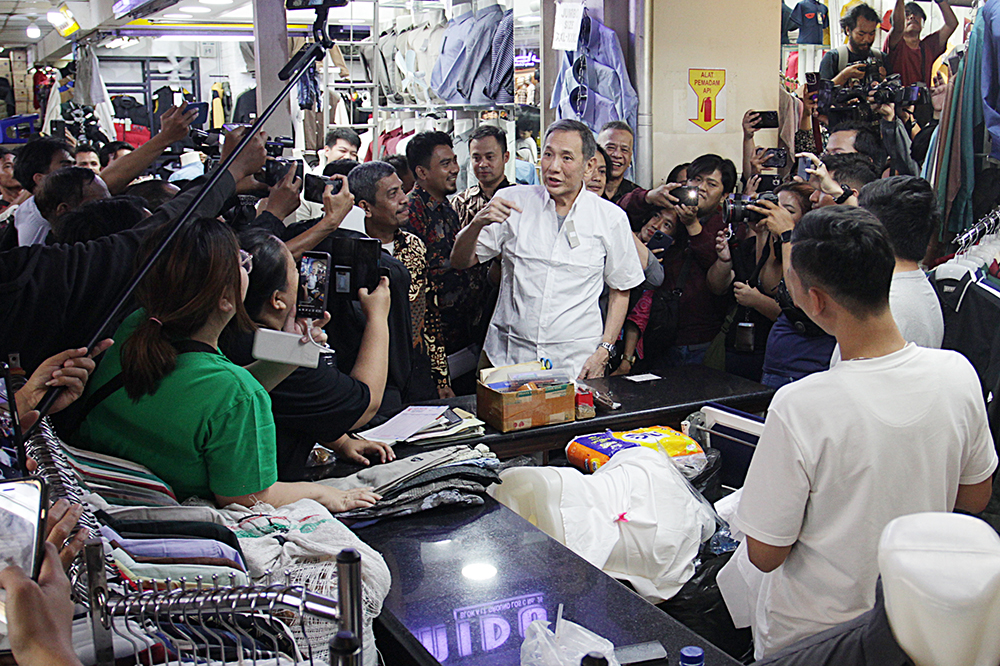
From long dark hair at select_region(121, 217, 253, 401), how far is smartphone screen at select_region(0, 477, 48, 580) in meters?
0.93

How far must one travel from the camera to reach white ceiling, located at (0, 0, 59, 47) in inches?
390

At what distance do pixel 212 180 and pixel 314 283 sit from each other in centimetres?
96

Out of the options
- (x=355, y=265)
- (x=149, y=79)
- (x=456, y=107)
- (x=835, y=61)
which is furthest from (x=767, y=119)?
(x=149, y=79)

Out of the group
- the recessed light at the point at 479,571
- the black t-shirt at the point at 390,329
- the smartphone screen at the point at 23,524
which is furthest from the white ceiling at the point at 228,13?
the smartphone screen at the point at 23,524

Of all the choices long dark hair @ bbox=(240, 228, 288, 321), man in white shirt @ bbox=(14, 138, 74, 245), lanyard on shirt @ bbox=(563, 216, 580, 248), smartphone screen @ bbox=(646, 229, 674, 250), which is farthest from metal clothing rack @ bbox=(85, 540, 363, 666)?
man in white shirt @ bbox=(14, 138, 74, 245)

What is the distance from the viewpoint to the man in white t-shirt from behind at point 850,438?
164cm

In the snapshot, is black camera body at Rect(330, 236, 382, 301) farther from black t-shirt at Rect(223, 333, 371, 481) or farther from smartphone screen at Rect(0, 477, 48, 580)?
smartphone screen at Rect(0, 477, 48, 580)

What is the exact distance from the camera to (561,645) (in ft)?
4.88

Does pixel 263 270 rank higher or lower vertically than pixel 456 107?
lower

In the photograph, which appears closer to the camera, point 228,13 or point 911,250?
point 911,250

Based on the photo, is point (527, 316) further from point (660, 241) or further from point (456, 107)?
point (456, 107)

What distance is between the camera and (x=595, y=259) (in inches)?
145

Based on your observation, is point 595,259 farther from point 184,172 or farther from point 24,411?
point 24,411

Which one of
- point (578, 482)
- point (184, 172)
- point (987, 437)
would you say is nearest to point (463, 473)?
point (578, 482)
